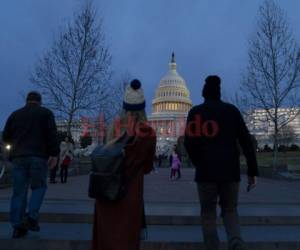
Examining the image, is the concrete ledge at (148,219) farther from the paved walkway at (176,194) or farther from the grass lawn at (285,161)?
the grass lawn at (285,161)

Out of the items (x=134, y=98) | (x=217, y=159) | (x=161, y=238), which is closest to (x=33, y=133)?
(x=134, y=98)

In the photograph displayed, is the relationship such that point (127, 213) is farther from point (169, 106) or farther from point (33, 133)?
point (169, 106)

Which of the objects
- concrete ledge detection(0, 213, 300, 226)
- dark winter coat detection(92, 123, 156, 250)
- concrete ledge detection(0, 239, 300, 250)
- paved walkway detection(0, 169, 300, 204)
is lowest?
concrete ledge detection(0, 239, 300, 250)

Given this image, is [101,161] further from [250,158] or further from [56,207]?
[56,207]

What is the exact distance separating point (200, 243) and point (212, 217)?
101 cm

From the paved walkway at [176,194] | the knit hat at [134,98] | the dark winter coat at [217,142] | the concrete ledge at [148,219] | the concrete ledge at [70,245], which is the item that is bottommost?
the concrete ledge at [70,245]

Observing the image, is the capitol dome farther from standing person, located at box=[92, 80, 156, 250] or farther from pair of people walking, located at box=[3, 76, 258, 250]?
standing person, located at box=[92, 80, 156, 250]

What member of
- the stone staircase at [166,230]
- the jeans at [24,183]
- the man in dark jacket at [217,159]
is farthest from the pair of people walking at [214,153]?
the jeans at [24,183]

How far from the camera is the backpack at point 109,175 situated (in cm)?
464

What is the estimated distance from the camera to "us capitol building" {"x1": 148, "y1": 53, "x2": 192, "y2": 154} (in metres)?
130

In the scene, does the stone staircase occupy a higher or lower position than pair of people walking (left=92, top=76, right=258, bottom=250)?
lower

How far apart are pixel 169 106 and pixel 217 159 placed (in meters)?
135

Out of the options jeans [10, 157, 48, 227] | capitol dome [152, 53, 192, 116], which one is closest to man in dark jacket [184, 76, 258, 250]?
jeans [10, 157, 48, 227]

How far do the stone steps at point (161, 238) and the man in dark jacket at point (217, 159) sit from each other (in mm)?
998
